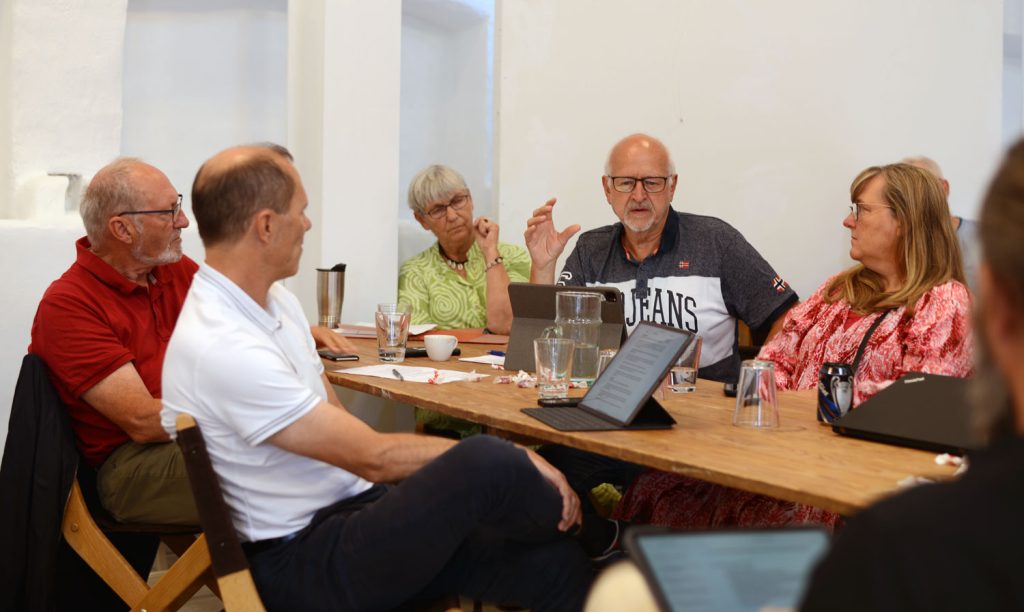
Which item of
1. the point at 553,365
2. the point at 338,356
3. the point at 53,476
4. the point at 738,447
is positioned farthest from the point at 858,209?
the point at 53,476

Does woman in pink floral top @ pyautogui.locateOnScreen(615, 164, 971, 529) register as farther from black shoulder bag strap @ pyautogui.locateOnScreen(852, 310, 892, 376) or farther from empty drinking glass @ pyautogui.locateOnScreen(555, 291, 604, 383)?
empty drinking glass @ pyautogui.locateOnScreen(555, 291, 604, 383)

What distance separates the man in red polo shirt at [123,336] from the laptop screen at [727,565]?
6.04 ft

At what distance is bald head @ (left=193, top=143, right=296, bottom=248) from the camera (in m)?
2.09

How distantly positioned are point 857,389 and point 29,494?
189 centimetres

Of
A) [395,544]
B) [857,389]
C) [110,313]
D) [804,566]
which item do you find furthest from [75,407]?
[804,566]

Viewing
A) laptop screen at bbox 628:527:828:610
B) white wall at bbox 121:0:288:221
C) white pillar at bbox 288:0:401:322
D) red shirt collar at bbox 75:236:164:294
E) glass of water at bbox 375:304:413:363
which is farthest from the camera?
white wall at bbox 121:0:288:221

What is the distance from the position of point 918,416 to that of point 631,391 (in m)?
0.56

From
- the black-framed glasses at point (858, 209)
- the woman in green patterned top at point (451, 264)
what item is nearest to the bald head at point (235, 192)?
the black-framed glasses at point (858, 209)

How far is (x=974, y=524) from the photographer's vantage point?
819 millimetres

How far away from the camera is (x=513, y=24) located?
5008 millimetres

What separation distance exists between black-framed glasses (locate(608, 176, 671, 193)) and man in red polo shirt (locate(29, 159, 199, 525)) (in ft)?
4.99

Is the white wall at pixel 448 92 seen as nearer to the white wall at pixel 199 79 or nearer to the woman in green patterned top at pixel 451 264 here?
the white wall at pixel 199 79

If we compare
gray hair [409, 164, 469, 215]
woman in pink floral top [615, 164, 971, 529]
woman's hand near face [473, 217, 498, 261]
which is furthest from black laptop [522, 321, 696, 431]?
gray hair [409, 164, 469, 215]

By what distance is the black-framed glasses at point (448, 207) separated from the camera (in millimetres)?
4574
